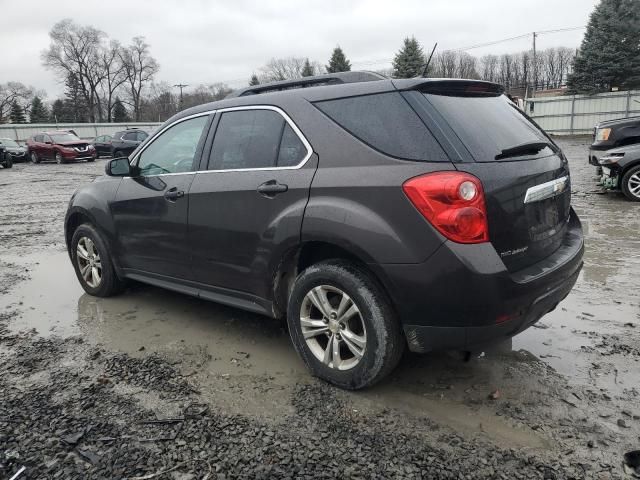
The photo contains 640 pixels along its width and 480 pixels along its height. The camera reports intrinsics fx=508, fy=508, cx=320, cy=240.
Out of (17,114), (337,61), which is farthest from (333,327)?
(17,114)

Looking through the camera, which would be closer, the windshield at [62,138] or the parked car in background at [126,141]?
the windshield at [62,138]

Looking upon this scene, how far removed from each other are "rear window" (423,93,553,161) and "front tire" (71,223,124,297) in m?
3.38

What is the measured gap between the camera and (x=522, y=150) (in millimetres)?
3008

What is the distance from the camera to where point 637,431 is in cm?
259

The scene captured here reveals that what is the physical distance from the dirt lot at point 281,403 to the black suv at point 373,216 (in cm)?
37

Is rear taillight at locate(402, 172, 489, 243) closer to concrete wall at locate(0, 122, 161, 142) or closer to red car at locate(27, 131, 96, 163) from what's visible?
red car at locate(27, 131, 96, 163)

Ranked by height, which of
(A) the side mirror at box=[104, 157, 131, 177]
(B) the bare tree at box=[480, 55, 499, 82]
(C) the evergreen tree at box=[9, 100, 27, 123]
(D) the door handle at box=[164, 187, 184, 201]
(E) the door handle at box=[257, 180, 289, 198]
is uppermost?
(B) the bare tree at box=[480, 55, 499, 82]

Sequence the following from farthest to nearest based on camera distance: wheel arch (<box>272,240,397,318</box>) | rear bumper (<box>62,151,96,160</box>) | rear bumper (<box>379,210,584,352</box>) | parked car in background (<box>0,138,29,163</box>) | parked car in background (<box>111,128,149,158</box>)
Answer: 1. parked car in background (<box>0,138,29,163</box>)
2. parked car in background (<box>111,128,149,158</box>)
3. rear bumper (<box>62,151,96,160</box>)
4. wheel arch (<box>272,240,397,318</box>)
5. rear bumper (<box>379,210,584,352</box>)

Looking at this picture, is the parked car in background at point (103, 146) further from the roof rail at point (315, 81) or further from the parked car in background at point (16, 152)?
the roof rail at point (315, 81)

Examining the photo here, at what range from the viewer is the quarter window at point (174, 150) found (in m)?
3.94

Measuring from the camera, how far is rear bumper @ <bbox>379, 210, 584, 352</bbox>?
100 inches

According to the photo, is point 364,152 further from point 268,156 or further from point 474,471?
point 474,471

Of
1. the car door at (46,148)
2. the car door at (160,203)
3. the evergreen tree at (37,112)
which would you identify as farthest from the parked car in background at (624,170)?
the evergreen tree at (37,112)

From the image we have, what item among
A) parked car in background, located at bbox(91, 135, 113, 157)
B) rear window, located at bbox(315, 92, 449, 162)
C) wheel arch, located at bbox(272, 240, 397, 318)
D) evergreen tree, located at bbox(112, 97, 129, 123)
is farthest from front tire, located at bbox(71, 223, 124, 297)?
evergreen tree, located at bbox(112, 97, 129, 123)
